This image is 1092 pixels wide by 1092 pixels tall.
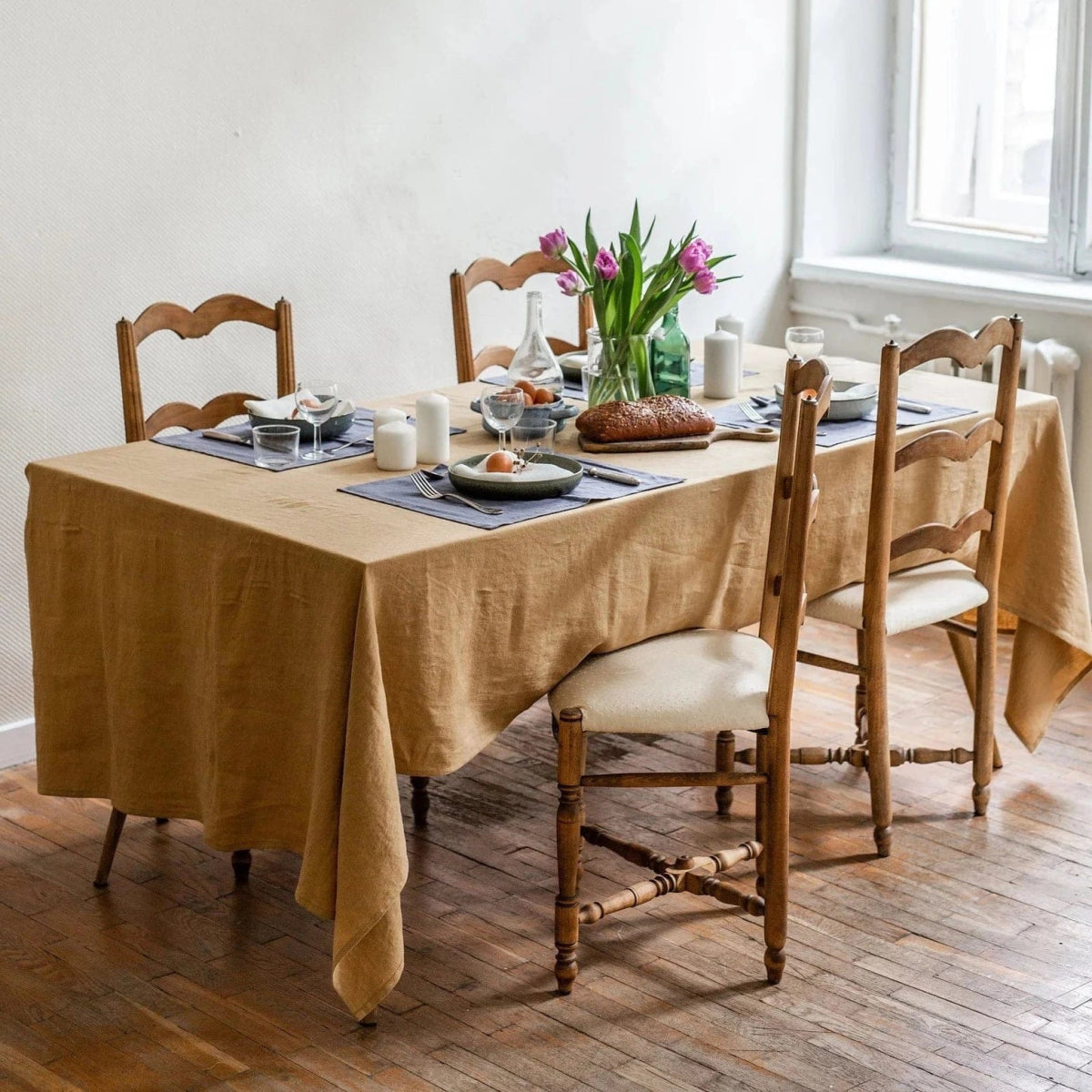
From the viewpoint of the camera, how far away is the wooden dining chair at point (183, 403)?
2.77 m

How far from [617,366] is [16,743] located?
1.48m

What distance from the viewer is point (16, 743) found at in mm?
3307

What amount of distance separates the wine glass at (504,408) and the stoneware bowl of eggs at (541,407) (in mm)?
77

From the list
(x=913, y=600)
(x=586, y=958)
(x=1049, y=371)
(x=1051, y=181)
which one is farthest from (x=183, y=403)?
(x=1051, y=181)

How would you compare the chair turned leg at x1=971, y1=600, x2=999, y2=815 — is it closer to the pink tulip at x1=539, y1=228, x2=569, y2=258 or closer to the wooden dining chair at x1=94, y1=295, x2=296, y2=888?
the pink tulip at x1=539, y1=228, x2=569, y2=258

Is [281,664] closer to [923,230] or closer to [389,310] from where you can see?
[389,310]

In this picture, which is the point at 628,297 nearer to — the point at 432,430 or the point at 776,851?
the point at 432,430

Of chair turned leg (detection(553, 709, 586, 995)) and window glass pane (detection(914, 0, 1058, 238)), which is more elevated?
window glass pane (detection(914, 0, 1058, 238))

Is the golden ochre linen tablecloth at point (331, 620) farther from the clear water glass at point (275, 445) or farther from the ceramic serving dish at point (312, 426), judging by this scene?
the ceramic serving dish at point (312, 426)

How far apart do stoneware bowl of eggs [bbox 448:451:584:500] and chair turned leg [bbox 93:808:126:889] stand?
0.83 meters

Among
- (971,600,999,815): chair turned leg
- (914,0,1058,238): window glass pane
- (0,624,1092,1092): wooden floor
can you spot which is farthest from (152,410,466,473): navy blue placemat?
(914,0,1058,238): window glass pane

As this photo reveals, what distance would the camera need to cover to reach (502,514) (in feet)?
7.84

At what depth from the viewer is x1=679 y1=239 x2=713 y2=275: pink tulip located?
287 cm

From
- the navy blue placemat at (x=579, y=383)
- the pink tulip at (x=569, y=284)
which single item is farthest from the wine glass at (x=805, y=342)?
the pink tulip at (x=569, y=284)
